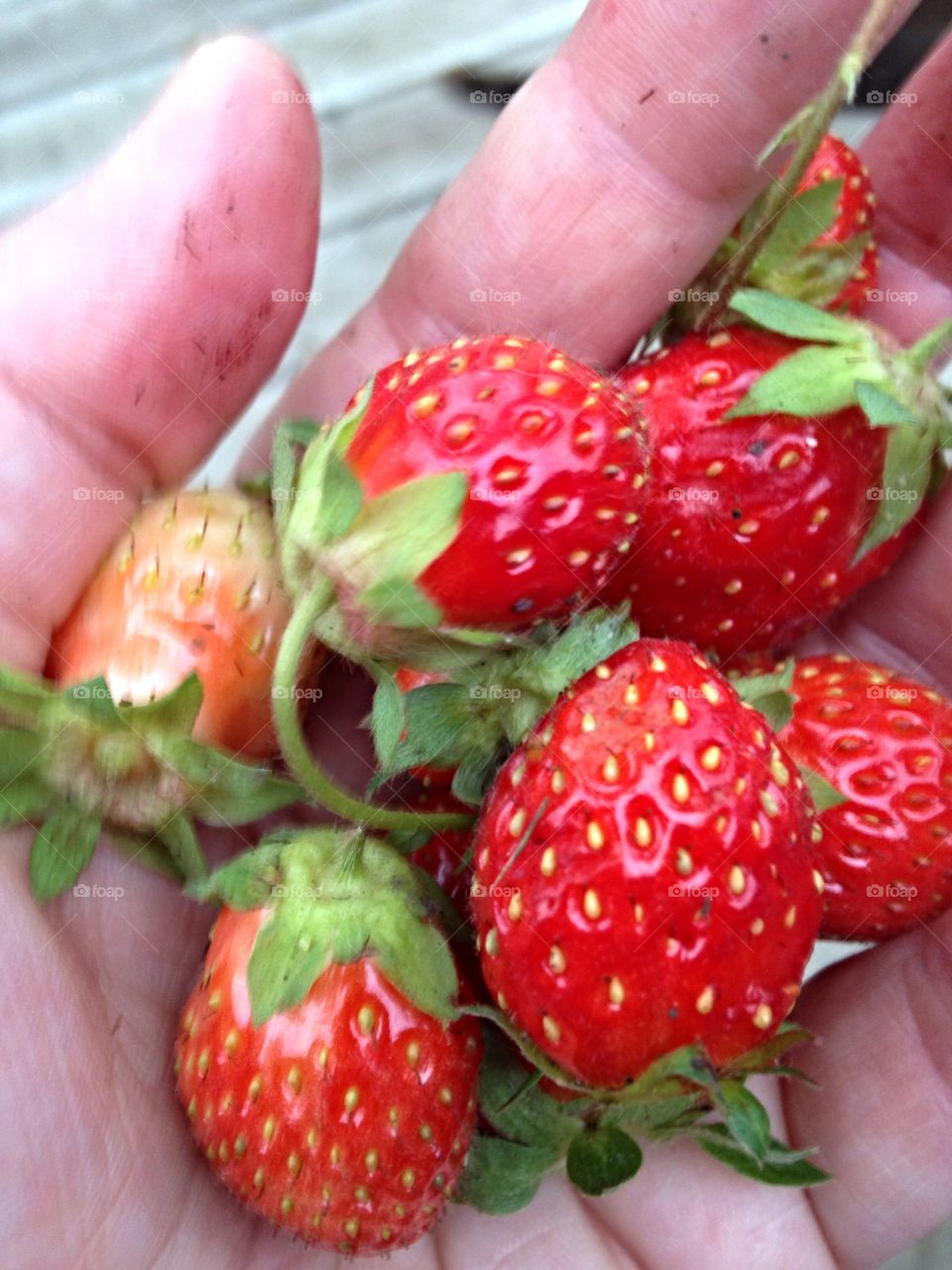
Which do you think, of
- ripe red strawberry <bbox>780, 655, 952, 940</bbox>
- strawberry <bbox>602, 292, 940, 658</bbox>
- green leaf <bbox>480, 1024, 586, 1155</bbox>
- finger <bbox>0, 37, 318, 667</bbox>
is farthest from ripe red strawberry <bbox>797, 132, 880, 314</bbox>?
green leaf <bbox>480, 1024, 586, 1155</bbox>

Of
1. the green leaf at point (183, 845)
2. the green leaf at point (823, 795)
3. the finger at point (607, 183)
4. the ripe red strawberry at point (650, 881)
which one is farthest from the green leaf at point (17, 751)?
the green leaf at point (823, 795)

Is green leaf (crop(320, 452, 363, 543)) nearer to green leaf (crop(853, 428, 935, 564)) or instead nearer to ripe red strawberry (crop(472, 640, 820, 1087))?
ripe red strawberry (crop(472, 640, 820, 1087))

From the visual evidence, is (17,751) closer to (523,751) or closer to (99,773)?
(99,773)

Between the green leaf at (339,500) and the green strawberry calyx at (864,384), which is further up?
the green strawberry calyx at (864,384)

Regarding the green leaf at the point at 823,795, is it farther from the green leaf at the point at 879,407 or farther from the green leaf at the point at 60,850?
the green leaf at the point at 60,850

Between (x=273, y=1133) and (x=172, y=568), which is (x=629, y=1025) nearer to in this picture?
(x=273, y=1133)

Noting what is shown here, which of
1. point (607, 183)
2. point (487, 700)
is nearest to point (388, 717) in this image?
point (487, 700)

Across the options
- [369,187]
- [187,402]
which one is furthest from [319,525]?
[369,187]
